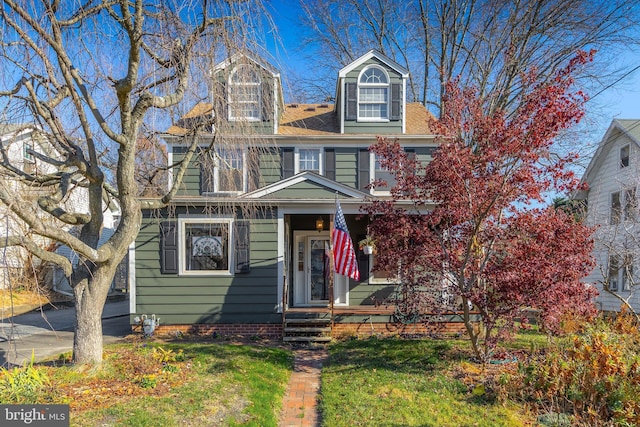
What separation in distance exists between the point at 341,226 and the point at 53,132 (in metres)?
4.89

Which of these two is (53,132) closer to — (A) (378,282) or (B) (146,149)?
(B) (146,149)

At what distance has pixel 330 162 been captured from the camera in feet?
33.8

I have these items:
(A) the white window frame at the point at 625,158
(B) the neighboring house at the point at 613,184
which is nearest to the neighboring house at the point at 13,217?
(B) the neighboring house at the point at 613,184

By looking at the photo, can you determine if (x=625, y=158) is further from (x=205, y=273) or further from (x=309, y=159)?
(x=205, y=273)

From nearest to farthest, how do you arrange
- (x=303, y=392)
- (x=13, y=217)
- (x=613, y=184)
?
(x=13, y=217), (x=303, y=392), (x=613, y=184)

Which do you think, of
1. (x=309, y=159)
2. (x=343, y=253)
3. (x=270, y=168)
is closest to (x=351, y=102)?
(x=309, y=159)

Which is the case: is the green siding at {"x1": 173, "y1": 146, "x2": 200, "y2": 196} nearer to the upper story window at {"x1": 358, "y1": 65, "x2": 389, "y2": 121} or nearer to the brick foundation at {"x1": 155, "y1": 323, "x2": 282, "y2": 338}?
the brick foundation at {"x1": 155, "y1": 323, "x2": 282, "y2": 338}

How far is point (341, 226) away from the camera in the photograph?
716 cm

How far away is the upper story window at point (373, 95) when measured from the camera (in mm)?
10414

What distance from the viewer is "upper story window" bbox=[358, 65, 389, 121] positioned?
1041 centimetres

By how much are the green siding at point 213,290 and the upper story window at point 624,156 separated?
12.9m

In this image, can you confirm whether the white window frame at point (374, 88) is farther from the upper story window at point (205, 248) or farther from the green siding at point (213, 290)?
the upper story window at point (205, 248)

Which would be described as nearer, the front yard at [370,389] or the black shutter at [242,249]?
the front yard at [370,389]

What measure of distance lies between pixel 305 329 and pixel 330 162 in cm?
466
